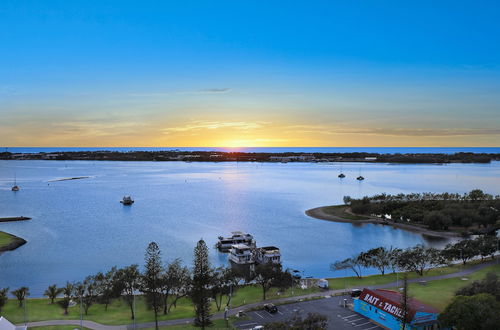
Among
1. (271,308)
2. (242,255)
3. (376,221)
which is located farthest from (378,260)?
(376,221)

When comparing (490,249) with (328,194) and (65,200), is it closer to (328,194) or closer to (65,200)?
(328,194)

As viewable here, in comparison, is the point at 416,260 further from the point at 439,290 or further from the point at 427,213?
the point at 427,213

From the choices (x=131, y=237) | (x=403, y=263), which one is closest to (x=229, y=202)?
(x=131, y=237)

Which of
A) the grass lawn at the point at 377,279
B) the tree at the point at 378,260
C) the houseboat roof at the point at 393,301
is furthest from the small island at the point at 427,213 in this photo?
the houseboat roof at the point at 393,301

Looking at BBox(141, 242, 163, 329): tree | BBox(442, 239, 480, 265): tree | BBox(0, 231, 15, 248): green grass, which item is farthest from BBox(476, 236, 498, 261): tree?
BBox(0, 231, 15, 248): green grass

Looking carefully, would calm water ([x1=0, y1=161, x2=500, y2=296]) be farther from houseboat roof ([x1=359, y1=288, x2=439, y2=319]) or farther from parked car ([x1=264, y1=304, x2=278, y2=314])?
parked car ([x1=264, y1=304, x2=278, y2=314])
